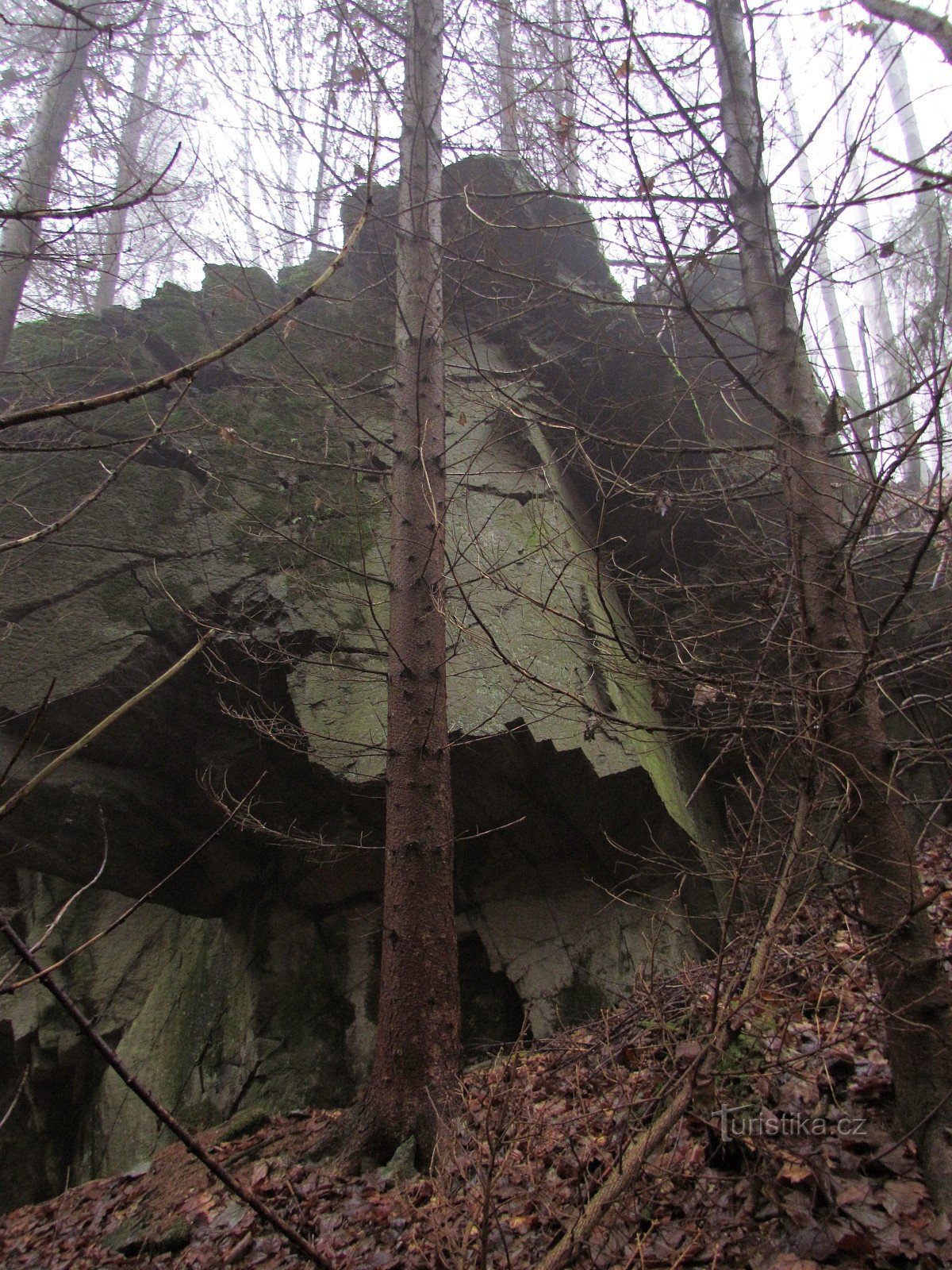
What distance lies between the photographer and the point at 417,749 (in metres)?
4.12

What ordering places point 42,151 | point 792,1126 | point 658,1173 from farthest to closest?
point 42,151
point 792,1126
point 658,1173

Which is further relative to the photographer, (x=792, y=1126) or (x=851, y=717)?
(x=851, y=717)

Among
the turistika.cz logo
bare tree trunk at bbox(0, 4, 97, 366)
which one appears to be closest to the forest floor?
the turistika.cz logo

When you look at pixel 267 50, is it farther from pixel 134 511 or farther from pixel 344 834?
pixel 344 834

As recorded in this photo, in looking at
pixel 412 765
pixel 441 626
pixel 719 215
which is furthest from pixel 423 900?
pixel 719 215

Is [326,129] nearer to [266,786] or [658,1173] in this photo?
[266,786]

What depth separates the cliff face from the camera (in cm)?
546

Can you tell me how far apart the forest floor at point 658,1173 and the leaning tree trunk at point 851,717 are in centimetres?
15

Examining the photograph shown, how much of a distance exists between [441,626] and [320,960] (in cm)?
312

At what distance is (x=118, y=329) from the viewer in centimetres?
773

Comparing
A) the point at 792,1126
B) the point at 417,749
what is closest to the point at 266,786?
the point at 417,749

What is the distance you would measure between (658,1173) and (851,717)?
1.71 metres

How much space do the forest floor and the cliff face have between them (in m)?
1.86

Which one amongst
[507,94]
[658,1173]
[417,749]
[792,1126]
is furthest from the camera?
[507,94]
